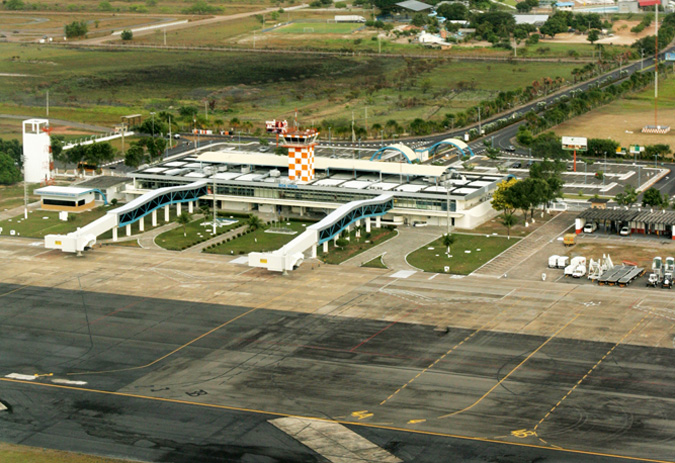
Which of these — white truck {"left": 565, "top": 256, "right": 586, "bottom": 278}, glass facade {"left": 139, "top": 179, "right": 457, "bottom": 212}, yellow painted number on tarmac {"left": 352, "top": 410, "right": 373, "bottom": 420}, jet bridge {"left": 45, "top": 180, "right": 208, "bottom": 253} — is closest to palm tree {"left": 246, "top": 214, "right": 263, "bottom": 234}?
glass facade {"left": 139, "top": 179, "right": 457, "bottom": 212}

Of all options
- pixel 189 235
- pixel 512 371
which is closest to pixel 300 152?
pixel 189 235

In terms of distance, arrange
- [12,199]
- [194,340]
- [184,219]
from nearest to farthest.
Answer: [194,340]
[184,219]
[12,199]

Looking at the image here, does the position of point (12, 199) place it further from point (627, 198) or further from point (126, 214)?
point (627, 198)

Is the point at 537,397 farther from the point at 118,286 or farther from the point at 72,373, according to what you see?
the point at 118,286

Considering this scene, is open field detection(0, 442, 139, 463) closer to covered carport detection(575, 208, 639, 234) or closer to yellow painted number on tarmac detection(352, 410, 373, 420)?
yellow painted number on tarmac detection(352, 410, 373, 420)

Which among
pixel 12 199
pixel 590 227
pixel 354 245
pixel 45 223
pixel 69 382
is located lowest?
pixel 69 382

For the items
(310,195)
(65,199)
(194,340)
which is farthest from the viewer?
(65,199)
